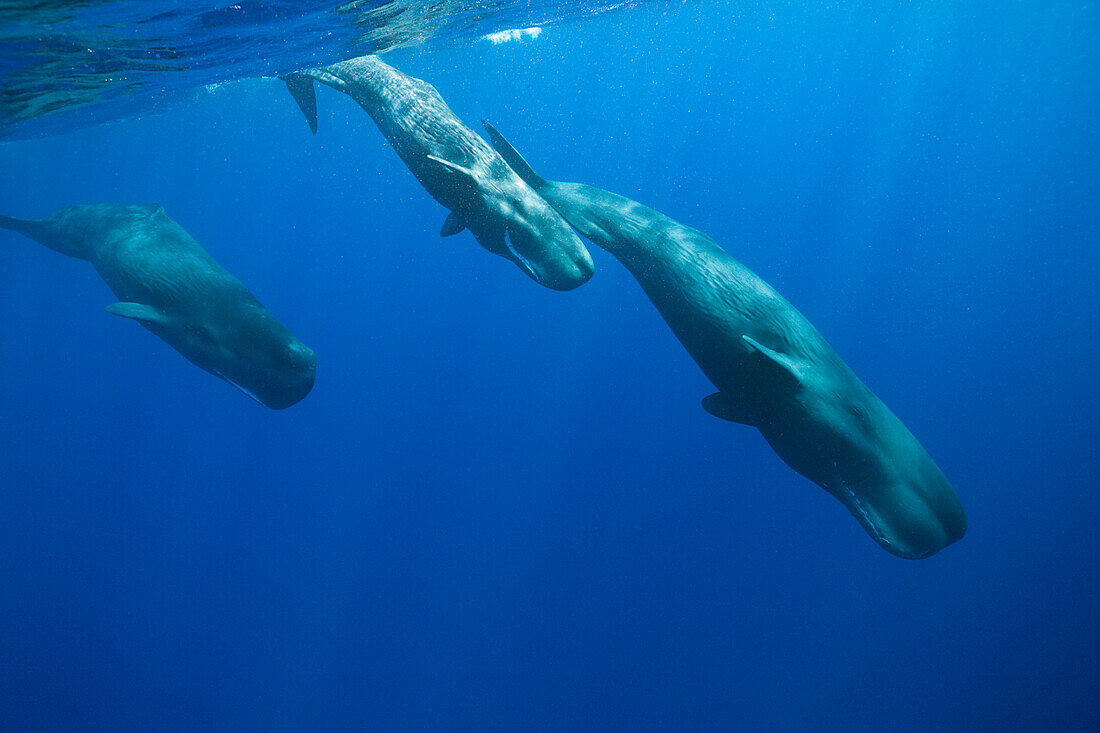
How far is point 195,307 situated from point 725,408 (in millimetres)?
5746

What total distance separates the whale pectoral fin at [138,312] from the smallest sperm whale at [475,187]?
3277 mm

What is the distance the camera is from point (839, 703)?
24.4 metres

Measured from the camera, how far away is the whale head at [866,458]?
3521 millimetres

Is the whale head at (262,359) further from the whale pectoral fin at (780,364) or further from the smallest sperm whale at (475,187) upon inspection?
the whale pectoral fin at (780,364)

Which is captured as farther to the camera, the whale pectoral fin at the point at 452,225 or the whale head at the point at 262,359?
the whale head at the point at 262,359

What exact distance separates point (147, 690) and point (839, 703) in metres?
30.6

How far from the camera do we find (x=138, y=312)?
6.21 metres

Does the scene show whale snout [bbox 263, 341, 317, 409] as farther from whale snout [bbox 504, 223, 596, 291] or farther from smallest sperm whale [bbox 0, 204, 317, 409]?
whale snout [bbox 504, 223, 596, 291]

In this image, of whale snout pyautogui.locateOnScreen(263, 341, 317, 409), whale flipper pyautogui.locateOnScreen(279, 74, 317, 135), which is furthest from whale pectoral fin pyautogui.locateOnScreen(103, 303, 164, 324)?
whale flipper pyautogui.locateOnScreen(279, 74, 317, 135)

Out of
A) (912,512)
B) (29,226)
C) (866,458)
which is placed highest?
(29,226)

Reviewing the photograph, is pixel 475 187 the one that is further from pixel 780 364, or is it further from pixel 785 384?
pixel 785 384

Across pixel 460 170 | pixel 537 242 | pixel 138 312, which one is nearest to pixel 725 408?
pixel 537 242

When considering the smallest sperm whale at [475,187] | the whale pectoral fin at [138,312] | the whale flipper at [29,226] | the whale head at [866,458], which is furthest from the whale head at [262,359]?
the whale flipper at [29,226]

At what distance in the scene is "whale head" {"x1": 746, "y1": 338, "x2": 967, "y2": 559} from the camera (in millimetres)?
3521
